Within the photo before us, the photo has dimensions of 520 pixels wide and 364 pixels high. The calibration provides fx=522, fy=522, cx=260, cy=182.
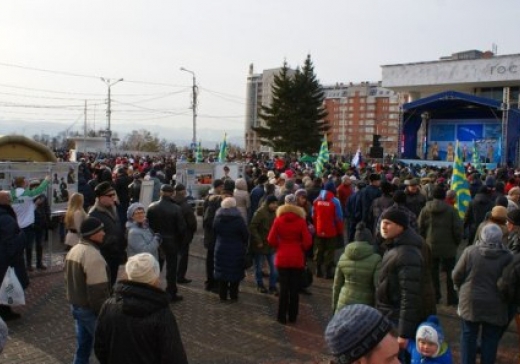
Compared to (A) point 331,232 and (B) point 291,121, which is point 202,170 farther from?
(B) point 291,121

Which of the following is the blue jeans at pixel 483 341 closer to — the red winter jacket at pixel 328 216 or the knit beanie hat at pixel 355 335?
the knit beanie hat at pixel 355 335

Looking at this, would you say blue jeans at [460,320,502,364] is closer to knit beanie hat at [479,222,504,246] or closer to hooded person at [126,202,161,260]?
knit beanie hat at [479,222,504,246]

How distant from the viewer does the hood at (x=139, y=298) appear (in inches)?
130

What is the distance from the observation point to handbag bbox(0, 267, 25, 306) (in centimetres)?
701

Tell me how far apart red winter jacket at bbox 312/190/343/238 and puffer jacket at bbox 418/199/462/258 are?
1915 millimetres

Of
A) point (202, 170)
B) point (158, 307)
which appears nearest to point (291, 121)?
point (202, 170)

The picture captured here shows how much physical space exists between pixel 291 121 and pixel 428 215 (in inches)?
1620

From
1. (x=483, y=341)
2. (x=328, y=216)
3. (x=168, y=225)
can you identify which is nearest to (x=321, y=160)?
(x=328, y=216)

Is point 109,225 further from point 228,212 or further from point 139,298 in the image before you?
point 139,298

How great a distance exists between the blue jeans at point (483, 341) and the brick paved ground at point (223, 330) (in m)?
0.91

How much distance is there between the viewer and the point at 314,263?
36.4ft

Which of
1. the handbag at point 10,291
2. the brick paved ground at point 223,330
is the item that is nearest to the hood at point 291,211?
the brick paved ground at point 223,330

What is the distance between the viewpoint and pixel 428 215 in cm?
842

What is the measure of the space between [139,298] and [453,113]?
4114 centimetres
